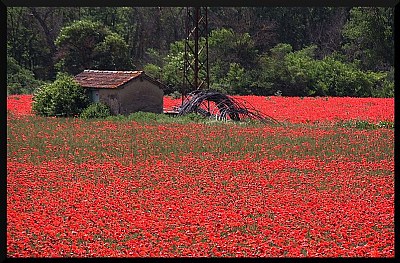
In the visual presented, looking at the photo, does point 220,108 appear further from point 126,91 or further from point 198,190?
point 198,190

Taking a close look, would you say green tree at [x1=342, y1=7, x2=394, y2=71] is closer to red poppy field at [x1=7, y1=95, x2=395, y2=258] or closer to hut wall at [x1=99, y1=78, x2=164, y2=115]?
hut wall at [x1=99, y1=78, x2=164, y2=115]

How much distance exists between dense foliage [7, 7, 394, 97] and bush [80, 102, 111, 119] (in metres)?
17.6

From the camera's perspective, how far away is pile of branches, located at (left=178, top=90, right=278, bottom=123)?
30500 mm

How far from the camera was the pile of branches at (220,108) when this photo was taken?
30.5 meters

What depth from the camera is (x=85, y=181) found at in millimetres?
15734

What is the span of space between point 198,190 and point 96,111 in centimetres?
1736

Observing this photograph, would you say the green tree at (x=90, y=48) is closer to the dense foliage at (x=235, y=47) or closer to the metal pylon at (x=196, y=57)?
the dense foliage at (x=235, y=47)

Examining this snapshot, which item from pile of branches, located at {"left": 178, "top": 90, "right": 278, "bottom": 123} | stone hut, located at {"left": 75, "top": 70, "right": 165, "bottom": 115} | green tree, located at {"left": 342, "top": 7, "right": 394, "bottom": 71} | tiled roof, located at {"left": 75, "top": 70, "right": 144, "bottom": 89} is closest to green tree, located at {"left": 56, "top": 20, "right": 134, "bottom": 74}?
tiled roof, located at {"left": 75, "top": 70, "right": 144, "bottom": 89}

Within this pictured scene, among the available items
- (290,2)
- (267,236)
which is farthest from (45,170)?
(290,2)

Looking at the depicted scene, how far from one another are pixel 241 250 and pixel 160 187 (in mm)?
5305

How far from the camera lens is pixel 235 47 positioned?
53625mm

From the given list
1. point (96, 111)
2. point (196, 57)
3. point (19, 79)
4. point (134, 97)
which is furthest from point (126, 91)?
point (19, 79)

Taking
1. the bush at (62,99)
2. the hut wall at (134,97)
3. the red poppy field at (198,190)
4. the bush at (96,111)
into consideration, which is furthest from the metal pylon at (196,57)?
the red poppy field at (198,190)
